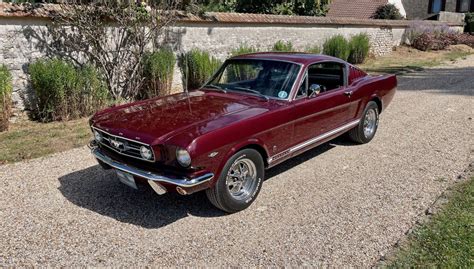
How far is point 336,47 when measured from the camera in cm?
1530

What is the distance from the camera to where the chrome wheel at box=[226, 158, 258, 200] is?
155 inches

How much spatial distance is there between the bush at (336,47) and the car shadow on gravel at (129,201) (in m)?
11.4

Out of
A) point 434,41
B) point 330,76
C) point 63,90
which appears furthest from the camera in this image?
point 434,41

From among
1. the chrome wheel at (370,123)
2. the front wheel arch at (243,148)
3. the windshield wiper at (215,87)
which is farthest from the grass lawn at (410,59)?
the front wheel arch at (243,148)

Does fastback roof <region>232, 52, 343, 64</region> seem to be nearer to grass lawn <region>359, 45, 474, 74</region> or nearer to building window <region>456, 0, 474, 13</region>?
grass lawn <region>359, 45, 474, 74</region>

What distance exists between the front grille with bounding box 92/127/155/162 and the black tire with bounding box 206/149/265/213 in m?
0.66

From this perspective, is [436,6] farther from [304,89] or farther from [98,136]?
[98,136]

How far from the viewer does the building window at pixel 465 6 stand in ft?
111

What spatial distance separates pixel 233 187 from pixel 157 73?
568cm

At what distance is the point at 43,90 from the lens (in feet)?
24.1

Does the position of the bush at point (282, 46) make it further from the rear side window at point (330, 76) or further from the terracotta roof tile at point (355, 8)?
the terracotta roof tile at point (355, 8)

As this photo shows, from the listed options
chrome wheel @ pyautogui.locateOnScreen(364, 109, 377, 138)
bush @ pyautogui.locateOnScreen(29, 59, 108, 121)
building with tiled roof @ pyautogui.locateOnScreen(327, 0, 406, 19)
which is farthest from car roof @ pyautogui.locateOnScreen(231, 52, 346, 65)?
building with tiled roof @ pyautogui.locateOnScreen(327, 0, 406, 19)

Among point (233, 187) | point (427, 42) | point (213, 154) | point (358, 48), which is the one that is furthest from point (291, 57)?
point (427, 42)

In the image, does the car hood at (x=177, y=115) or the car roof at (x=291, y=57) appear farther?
the car roof at (x=291, y=57)
